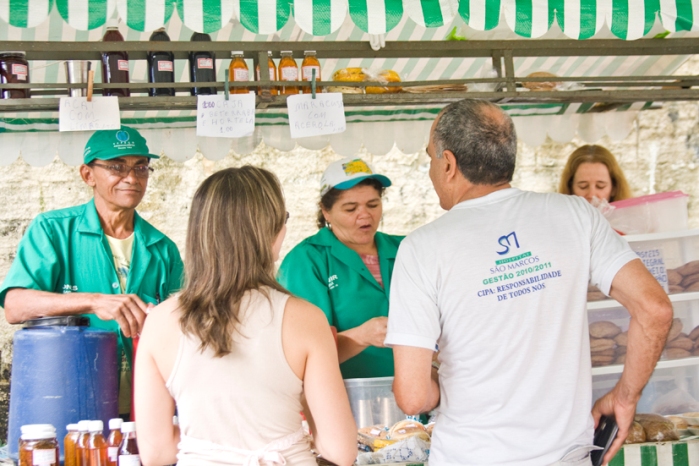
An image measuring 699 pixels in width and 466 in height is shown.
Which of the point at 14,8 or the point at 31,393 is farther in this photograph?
the point at 14,8

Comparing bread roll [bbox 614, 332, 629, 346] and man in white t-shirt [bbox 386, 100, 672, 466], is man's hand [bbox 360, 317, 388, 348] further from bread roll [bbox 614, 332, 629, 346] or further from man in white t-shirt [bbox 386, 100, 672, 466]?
bread roll [bbox 614, 332, 629, 346]

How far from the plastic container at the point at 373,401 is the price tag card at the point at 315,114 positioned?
1039 millimetres

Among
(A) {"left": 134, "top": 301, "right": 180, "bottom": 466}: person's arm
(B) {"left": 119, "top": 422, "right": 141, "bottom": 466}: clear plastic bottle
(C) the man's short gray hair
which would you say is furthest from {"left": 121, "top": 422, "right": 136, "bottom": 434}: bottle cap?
(C) the man's short gray hair

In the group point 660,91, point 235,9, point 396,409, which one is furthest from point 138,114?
point 660,91

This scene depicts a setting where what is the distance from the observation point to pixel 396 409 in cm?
230

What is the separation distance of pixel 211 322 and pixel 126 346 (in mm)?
1364

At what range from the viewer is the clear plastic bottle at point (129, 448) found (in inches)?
79.9

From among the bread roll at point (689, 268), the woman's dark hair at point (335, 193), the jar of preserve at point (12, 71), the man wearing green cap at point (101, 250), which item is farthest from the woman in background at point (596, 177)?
the jar of preserve at point (12, 71)

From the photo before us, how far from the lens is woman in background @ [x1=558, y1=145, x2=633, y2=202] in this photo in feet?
12.1

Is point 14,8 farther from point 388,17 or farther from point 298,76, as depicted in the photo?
point 388,17

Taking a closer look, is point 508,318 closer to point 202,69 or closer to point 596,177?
point 202,69

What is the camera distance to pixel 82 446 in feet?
6.75

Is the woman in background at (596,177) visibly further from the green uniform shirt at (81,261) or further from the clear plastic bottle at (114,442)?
the clear plastic bottle at (114,442)

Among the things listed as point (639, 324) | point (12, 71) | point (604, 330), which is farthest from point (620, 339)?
point (12, 71)
